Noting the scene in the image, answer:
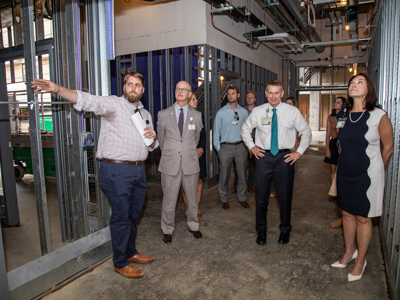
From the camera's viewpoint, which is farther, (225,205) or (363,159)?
(225,205)

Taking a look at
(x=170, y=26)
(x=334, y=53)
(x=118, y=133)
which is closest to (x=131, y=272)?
(x=118, y=133)

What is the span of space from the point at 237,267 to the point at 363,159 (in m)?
1.43

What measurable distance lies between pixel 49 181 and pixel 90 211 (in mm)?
4109

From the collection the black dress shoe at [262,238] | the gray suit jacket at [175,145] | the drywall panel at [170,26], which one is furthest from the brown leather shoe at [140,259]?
the drywall panel at [170,26]

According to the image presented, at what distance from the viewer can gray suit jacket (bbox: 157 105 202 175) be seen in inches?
121

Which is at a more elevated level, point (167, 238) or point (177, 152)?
point (177, 152)

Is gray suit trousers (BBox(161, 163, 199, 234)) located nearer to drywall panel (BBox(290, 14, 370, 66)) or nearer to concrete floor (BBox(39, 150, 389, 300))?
concrete floor (BBox(39, 150, 389, 300))

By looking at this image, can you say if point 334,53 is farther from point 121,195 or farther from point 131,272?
point 131,272

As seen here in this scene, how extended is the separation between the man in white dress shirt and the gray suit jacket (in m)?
0.67

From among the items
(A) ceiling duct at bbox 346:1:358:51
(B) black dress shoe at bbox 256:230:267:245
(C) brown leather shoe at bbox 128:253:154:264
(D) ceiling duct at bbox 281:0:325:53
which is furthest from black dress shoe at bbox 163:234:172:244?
(A) ceiling duct at bbox 346:1:358:51

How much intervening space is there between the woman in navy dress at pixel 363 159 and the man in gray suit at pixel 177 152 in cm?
148

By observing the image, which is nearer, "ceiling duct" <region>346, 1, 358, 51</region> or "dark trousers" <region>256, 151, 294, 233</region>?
"dark trousers" <region>256, 151, 294, 233</region>

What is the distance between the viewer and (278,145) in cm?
297

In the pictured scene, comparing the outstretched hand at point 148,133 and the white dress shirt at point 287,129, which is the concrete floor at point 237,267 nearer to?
the white dress shirt at point 287,129
